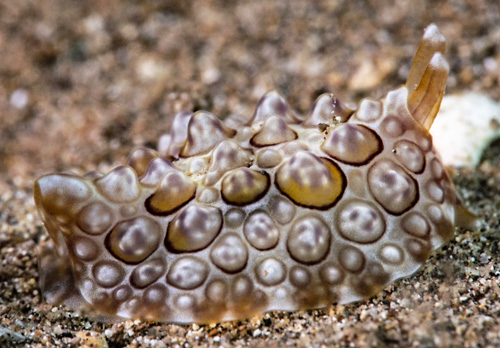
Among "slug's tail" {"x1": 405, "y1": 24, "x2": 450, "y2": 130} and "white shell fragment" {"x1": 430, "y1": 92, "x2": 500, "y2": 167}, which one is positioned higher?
"slug's tail" {"x1": 405, "y1": 24, "x2": 450, "y2": 130}

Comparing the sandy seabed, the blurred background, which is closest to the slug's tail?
the sandy seabed

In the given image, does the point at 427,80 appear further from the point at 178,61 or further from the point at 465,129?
the point at 178,61

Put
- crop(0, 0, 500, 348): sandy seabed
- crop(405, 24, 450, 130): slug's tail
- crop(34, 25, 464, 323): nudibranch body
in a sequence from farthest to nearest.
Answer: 1. crop(0, 0, 500, 348): sandy seabed
2. crop(405, 24, 450, 130): slug's tail
3. crop(34, 25, 464, 323): nudibranch body

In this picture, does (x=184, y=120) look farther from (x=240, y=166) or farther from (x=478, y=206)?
(x=478, y=206)

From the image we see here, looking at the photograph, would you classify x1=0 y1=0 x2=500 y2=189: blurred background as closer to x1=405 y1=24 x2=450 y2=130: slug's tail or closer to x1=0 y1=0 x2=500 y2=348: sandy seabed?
x1=0 y1=0 x2=500 y2=348: sandy seabed

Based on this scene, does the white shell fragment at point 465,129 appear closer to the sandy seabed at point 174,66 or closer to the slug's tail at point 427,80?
the sandy seabed at point 174,66

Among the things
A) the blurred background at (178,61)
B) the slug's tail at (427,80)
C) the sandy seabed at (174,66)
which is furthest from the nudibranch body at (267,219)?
the blurred background at (178,61)
